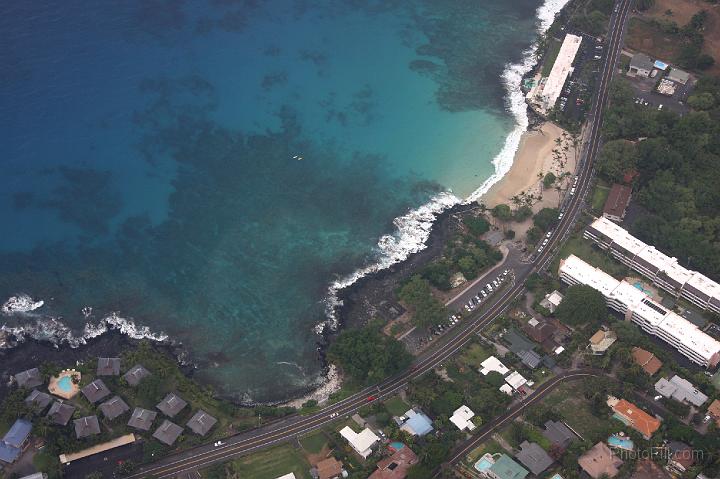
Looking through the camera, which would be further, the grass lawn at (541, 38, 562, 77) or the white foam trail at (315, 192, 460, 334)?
the grass lawn at (541, 38, 562, 77)

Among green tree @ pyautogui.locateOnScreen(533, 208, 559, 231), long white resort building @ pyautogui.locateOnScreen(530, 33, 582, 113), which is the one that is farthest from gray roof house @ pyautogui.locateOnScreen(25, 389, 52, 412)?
long white resort building @ pyautogui.locateOnScreen(530, 33, 582, 113)

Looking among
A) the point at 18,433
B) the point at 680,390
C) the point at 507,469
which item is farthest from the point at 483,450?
the point at 18,433

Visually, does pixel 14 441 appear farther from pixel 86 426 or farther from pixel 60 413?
pixel 86 426

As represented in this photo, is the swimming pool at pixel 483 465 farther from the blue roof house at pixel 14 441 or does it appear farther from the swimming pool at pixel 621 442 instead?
the blue roof house at pixel 14 441

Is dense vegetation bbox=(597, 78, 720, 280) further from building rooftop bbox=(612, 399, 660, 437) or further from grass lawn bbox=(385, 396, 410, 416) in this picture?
grass lawn bbox=(385, 396, 410, 416)

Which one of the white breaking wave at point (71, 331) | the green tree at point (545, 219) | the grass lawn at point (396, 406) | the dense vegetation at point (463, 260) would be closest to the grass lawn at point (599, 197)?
the green tree at point (545, 219)

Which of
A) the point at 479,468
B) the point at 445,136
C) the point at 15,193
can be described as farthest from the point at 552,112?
the point at 15,193
